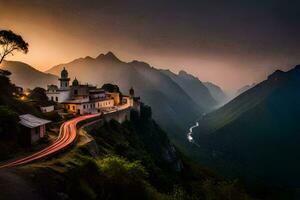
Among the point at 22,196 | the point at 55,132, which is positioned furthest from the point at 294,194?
the point at 22,196

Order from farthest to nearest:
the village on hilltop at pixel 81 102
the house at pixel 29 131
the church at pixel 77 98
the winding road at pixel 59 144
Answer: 1. the church at pixel 77 98
2. the village on hilltop at pixel 81 102
3. the house at pixel 29 131
4. the winding road at pixel 59 144

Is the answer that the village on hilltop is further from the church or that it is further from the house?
the house

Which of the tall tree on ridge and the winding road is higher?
Answer: the tall tree on ridge

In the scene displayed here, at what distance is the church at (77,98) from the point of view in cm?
9850

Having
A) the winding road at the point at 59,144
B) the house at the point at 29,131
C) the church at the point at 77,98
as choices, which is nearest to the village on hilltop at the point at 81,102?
the church at the point at 77,98

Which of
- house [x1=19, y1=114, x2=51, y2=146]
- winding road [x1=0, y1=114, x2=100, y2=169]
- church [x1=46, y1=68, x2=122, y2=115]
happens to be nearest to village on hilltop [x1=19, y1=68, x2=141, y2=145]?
church [x1=46, y1=68, x2=122, y2=115]

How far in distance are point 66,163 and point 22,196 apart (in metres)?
11.6

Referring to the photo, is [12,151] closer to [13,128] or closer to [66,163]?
[13,128]

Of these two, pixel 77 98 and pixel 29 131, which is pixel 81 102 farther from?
pixel 29 131

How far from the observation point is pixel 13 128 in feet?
149

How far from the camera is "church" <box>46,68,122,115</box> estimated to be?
9850cm

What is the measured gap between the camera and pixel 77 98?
349 feet

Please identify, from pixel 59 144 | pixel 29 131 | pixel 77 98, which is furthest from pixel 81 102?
pixel 29 131

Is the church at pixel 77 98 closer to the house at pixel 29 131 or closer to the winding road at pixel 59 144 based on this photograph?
the winding road at pixel 59 144
